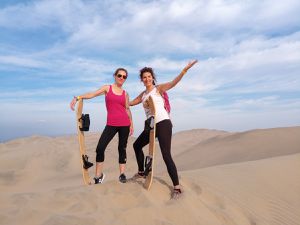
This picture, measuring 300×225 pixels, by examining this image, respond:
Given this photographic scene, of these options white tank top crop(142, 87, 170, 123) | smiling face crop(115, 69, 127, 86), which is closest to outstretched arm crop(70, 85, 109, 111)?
smiling face crop(115, 69, 127, 86)

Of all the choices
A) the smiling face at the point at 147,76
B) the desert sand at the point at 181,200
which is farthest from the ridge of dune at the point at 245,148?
the smiling face at the point at 147,76

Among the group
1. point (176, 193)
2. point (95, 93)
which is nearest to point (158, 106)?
point (95, 93)

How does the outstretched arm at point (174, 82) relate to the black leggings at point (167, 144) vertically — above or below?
above

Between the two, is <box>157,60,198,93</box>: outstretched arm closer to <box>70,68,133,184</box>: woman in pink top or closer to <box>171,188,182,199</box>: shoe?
<box>70,68,133,184</box>: woman in pink top

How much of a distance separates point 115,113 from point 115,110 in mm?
56

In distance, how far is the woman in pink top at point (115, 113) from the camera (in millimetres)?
A: 6367

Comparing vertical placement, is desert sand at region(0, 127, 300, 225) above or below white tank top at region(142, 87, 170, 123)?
below

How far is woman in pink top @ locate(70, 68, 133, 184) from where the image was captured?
637 centimetres

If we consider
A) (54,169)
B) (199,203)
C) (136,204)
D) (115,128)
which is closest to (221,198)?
(199,203)

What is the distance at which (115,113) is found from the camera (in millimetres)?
6363

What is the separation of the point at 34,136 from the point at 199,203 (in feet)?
65.5

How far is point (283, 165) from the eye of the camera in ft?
30.3

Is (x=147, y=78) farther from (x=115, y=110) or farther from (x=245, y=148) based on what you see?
(x=245, y=148)

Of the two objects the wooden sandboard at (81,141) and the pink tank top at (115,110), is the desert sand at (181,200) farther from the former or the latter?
the pink tank top at (115,110)
